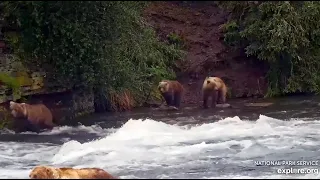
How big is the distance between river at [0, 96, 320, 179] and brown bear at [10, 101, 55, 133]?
27 centimetres

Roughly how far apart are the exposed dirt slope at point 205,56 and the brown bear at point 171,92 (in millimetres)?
1599

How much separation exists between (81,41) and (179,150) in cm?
450

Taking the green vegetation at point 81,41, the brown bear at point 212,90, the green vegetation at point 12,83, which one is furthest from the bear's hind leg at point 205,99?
the green vegetation at point 12,83

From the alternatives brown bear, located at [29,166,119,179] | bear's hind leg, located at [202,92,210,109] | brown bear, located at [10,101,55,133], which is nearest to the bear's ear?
brown bear, located at [10,101,55,133]

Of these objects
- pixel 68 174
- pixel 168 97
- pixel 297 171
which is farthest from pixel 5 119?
pixel 297 171

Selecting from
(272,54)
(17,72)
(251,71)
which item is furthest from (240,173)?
(251,71)

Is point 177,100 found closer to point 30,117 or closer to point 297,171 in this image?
point 30,117

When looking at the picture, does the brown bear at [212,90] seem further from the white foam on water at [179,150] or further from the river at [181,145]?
the white foam on water at [179,150]

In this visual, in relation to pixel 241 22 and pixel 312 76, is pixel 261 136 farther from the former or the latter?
pixel 241 22

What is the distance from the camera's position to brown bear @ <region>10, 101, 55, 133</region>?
1434 centimetres

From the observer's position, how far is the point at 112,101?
17312 millimetres

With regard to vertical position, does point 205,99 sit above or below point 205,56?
below

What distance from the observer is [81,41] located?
48.9 ft

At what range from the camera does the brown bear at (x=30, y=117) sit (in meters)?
14.3
